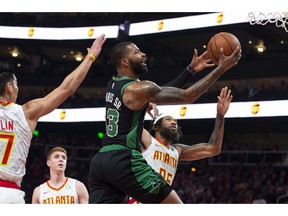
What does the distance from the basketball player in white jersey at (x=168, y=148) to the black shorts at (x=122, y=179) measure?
1.58 m

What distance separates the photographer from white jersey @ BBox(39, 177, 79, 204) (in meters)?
6.84

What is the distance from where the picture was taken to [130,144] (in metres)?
4.70

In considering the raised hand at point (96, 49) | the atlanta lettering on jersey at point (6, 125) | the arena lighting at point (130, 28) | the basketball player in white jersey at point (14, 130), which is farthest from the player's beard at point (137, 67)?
the arena lighting at point (130, 28)

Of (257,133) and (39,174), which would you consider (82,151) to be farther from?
(257,133)

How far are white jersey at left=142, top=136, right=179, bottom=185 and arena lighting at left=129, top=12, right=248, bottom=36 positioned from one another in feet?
35.5

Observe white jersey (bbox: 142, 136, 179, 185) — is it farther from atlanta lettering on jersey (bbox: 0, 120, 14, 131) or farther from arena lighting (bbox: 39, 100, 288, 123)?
arena lighting (bbox: 39, 100, 288, 123)

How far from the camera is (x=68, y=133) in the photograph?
952 inches

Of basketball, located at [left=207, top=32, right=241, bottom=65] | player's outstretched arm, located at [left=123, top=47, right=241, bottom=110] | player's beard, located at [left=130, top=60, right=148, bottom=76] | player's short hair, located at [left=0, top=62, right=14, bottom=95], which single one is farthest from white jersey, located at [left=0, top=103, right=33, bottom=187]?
basketball, located at [left=207, top=32, right=241, bottom=65]

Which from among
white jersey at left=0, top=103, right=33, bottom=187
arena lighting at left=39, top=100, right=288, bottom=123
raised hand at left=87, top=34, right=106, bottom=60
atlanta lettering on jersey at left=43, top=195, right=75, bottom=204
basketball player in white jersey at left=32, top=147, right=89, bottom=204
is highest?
arena lighting at left=39, top=100, right=288, bottom=123

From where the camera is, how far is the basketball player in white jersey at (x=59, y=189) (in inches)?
270

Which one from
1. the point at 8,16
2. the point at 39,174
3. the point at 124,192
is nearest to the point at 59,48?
the point at 8,16

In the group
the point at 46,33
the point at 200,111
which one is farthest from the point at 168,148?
the point at 46,33
